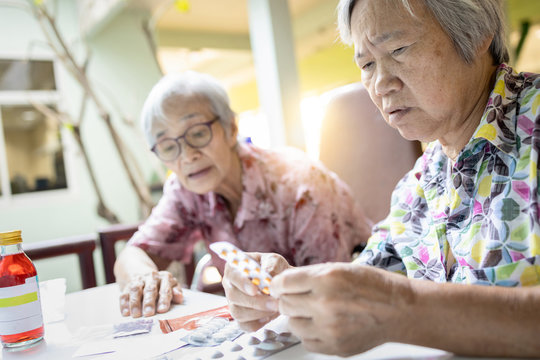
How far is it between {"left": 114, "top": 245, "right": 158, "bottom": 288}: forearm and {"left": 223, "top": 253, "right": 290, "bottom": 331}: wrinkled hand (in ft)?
1.95

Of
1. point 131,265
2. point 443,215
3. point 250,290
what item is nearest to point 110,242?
point 131,265

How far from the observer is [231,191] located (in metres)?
1.77

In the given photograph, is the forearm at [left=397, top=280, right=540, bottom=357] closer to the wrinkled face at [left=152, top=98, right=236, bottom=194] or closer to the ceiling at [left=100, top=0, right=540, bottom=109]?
the wrinkled face at [left=152, top=98, right=236, bottom=194]

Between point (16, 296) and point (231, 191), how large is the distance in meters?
0.94

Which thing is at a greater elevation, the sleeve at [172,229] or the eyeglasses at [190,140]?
the eyeglasses at [190,140]

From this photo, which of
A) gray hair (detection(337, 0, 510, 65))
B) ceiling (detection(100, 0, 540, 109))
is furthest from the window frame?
gray hair (detection(337, 0, 510, 65))

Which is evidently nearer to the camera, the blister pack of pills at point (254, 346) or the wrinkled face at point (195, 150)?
the blister pack of pills at point (254, 346)

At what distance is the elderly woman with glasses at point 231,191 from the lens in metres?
1.61

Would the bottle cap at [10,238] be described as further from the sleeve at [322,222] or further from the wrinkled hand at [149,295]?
the sleeve at [322,222]

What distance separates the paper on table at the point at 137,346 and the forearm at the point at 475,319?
1.57 feet

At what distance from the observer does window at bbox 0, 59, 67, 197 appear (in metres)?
5.07

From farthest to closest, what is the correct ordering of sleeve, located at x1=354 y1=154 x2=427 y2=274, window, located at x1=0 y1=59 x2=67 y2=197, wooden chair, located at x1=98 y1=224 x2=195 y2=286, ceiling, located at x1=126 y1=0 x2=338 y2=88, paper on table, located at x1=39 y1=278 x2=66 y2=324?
ceiling, located at x1=126 y1=0 x2=338 y2=88, window, located at x1=0 y1=59 x2=67 y2=197, wooden chair, located at x1=98 y1=224 x2=195 y2=286, paper on table, located at x1=39 y1=278 x2=66 y2=324, sleeve, located at x1=354 y1=154 x2=427 y2=274

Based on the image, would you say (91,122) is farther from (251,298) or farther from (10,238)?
(251,298)

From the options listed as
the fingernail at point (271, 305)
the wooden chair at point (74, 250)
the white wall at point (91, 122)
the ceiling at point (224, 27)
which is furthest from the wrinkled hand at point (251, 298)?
the ceiling at point (224, 27)
